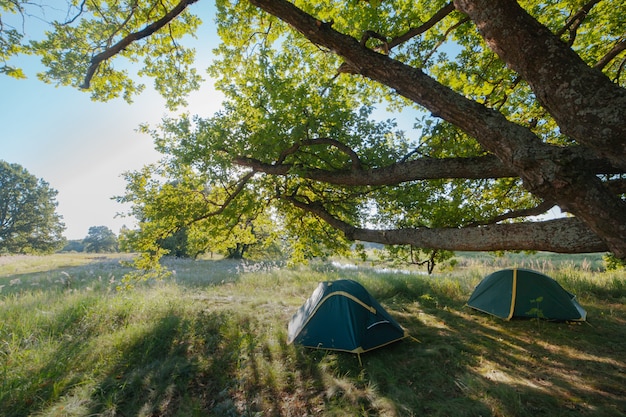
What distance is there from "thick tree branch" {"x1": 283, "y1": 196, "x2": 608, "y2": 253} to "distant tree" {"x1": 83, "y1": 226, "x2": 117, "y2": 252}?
76.7 metres

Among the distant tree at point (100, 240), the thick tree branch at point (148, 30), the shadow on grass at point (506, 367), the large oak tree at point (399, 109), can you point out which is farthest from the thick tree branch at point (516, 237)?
the distant tree at point (100, 240)

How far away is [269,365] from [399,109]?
7.44 meters

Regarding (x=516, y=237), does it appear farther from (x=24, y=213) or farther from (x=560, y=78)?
(x=24, y=213)

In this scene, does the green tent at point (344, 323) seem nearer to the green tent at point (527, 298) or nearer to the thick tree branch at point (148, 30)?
the green tent at point (527, 298)

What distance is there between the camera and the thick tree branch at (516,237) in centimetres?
290

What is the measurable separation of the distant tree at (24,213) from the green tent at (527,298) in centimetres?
5382

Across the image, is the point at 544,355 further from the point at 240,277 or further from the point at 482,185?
the point at 240,277

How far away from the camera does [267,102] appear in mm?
5414

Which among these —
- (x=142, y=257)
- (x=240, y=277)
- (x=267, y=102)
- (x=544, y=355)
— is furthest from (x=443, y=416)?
(x=240, y=277)

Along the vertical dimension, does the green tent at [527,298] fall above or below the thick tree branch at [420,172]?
below

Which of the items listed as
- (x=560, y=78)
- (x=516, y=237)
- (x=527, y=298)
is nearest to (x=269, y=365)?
(x=516, y=237)

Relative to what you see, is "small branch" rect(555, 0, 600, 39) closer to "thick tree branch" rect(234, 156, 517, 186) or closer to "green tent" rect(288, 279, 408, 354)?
"thick tree branch" rect(234, 156, 517, 186)

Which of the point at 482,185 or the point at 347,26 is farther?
the point at 482,185

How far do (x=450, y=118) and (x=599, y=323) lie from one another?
30.1ft
